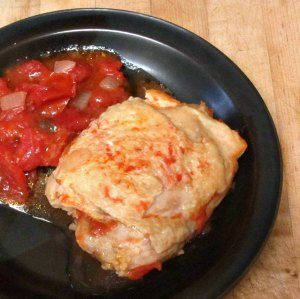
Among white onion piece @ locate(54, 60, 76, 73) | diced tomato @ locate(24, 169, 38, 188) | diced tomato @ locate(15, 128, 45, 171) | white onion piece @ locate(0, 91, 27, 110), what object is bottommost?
diced tomato @ locate(24, 169, 38, 188)

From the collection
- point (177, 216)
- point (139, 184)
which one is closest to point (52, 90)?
point (139, 184)

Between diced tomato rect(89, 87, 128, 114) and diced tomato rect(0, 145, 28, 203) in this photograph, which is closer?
diced tomato rect(0, 145, 28, 203)

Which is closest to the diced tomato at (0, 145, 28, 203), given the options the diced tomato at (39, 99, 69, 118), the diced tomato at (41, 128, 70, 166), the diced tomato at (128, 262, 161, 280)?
the diced tomato at (41, 128, 70, 166)

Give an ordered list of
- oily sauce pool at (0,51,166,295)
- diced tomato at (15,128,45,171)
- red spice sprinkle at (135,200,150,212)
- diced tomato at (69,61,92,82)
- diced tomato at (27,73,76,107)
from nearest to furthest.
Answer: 1. red spice sprinkle at (135,200,150,212)
2. oily sauce pool at (0,51,166,295)
3. diced tomato at (15,128,45,171)
4. diced tomato at (27,73,76,107)
5. diced tomato at (69,61,92,82)

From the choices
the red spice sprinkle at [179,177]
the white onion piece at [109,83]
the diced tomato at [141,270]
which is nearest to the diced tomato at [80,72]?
the white onion piece at [109,83]

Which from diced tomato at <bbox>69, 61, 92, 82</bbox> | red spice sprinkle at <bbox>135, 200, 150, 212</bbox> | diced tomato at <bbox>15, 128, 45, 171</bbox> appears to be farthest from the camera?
diced tomato at <bbox>69, 61, 92, 82</bbox>

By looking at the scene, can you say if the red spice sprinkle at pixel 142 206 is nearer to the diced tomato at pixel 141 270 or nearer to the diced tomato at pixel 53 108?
the diced tomato at pixel 141 270

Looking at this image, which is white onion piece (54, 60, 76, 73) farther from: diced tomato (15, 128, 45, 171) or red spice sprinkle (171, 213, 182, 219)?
red spice sprinkle (171, 213, 182, 219)

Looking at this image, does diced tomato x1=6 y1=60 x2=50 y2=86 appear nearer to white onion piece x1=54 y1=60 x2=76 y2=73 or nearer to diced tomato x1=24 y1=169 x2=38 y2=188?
white onion piece x1=54 y1=60 x2=76 y2=73

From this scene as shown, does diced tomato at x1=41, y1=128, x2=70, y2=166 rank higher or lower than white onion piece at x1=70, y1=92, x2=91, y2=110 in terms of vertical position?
lower
